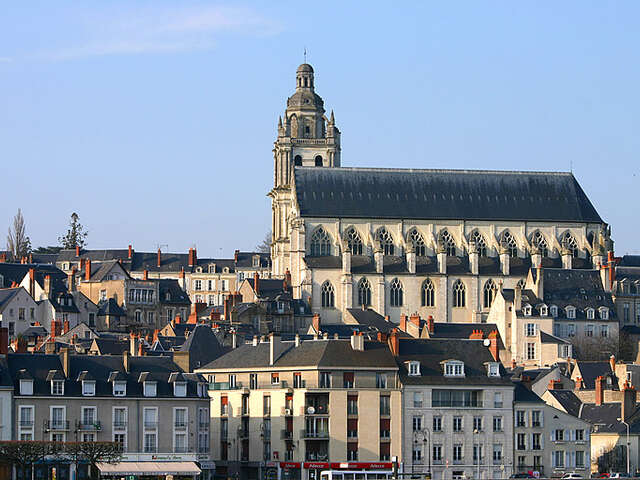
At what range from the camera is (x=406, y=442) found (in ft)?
250

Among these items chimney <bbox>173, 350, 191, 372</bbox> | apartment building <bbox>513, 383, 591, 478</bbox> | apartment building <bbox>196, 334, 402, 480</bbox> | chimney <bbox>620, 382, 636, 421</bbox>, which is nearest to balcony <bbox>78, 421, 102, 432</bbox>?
apartment building <bbox>196, 334, 402, 480</bbox>

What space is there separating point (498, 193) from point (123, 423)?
78.9m

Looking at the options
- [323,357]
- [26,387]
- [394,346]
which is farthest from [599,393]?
[26,387]

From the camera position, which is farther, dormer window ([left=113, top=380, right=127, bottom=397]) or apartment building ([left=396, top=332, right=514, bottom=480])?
apartment building ([left=396, top=332, right=514, bottom=480])

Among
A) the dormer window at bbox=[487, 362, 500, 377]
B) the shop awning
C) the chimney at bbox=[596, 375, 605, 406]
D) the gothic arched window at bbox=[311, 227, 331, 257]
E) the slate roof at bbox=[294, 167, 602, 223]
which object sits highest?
the slate roof at bbox=[294, 167, 602, 223]

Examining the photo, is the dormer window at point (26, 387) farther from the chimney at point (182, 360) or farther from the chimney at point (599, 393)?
the chimney at point (599, 393)

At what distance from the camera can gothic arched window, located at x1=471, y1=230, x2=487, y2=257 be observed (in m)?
144

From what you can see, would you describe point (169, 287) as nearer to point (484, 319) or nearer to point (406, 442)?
point (484, 319)

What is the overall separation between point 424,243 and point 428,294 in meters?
5.28

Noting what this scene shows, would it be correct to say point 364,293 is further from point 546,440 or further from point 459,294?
point 546,440

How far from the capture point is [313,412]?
7594 cm

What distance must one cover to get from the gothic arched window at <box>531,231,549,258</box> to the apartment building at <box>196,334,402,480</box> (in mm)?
67374

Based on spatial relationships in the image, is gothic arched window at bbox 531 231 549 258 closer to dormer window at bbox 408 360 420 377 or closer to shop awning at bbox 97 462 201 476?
dormer window at bbox 408 360 420 377

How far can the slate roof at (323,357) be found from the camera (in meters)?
76.7
